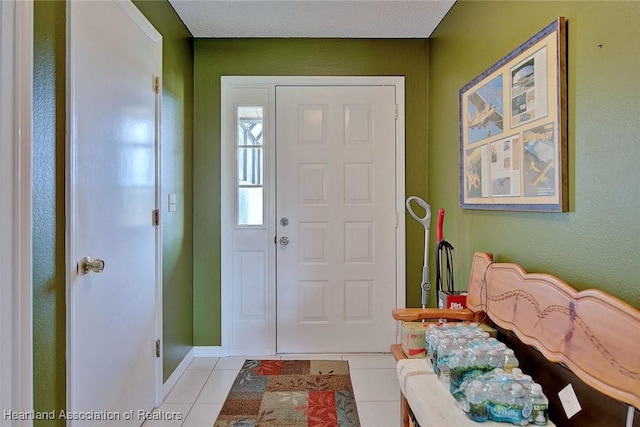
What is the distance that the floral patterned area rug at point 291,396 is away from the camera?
6.50 ft

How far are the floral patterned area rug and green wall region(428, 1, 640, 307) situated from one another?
1.30 m

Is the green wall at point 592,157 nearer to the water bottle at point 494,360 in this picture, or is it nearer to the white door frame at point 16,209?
the water bottle at point 494,360

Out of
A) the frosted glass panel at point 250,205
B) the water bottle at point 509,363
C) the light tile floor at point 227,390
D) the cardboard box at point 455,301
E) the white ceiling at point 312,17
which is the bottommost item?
the light tile floor at point 227,390

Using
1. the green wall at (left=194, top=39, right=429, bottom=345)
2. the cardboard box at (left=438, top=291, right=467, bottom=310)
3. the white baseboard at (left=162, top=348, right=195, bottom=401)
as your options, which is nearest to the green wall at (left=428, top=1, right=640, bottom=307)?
the cardboard box at (left=438, top=291, right=467, bottom=310)

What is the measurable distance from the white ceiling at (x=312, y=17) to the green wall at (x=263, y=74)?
84mm

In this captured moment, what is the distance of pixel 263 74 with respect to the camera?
110 inches

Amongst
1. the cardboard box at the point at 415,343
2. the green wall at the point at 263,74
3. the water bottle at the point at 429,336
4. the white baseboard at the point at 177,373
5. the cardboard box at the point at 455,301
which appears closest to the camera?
the water bottle at the point at 429,336

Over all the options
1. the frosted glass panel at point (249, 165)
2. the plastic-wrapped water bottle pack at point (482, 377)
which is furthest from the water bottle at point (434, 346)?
the frosted glass panel at point (249, 165)

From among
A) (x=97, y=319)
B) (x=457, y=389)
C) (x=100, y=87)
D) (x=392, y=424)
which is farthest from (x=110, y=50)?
(x=392, y=424)

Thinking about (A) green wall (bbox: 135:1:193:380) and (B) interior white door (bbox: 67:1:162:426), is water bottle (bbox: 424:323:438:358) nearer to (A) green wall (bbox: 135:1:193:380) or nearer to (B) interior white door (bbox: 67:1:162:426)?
(B) interior white door (bbox: 67:1:162:426)

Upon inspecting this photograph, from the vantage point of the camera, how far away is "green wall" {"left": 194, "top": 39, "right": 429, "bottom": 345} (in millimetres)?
2789

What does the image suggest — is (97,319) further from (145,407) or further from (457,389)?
(457,389)

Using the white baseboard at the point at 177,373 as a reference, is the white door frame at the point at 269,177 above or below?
above

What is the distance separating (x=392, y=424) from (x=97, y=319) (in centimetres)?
156
